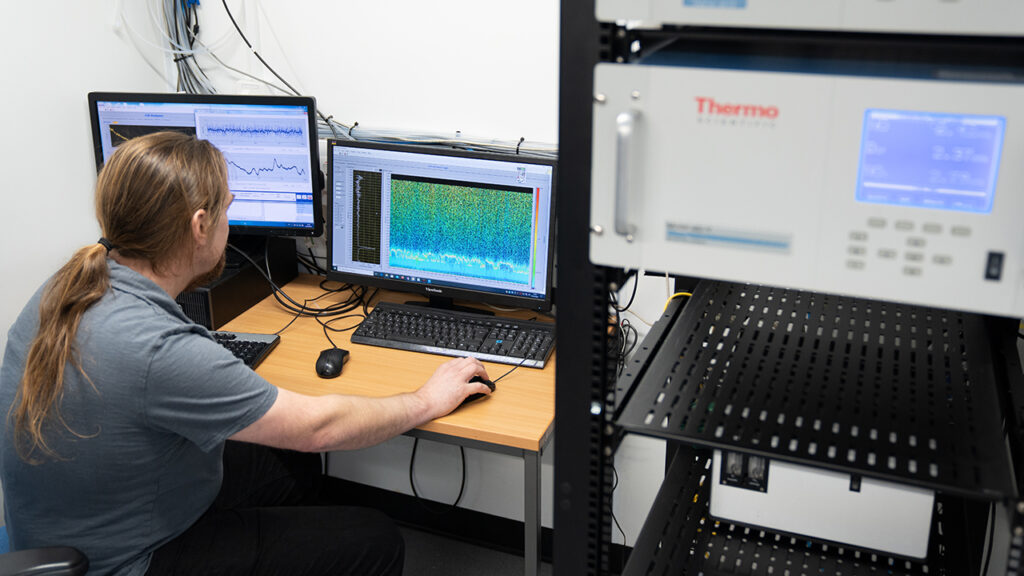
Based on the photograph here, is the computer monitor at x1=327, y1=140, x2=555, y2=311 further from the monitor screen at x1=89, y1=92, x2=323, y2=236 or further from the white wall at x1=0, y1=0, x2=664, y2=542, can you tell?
the white wall at x1=0, y1=0, x2=664, y2=542

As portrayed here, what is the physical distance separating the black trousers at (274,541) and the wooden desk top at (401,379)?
263mm

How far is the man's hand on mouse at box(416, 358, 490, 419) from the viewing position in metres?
1.67

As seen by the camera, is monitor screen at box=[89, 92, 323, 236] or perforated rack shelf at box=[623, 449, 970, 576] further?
monitor screen at box=[89, 92, 323, 236]

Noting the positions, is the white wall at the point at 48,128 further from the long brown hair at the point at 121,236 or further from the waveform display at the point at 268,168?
the long brown hair at the point at 121,236

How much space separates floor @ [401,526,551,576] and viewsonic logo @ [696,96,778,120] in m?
1.92

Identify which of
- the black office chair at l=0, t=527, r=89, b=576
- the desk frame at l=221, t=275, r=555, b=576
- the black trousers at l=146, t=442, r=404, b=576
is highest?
the desk frame at l=221, t=275, r=555, b=576

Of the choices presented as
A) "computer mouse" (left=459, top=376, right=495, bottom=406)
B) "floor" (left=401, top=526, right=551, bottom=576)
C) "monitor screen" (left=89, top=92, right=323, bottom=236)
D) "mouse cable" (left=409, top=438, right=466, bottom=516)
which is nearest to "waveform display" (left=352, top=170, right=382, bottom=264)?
"monitor screen" (left=89, top=92, right=323, bottom=236)

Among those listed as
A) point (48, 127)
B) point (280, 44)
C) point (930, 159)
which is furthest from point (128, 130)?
point (930, 159)

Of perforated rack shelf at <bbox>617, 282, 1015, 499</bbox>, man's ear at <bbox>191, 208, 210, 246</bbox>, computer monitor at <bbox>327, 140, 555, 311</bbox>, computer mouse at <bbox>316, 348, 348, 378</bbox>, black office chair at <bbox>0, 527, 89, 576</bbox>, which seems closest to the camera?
perforated rack shelf at <bbox>617, 282, 1015, 499</bbox>

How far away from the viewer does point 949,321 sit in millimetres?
1184

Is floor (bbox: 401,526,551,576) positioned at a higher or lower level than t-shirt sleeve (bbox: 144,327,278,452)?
lower

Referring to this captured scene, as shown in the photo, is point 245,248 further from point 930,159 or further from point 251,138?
point 930,159

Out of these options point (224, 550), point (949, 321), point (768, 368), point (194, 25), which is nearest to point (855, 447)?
point (768, 368)

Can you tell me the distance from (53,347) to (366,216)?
2.92 ft
